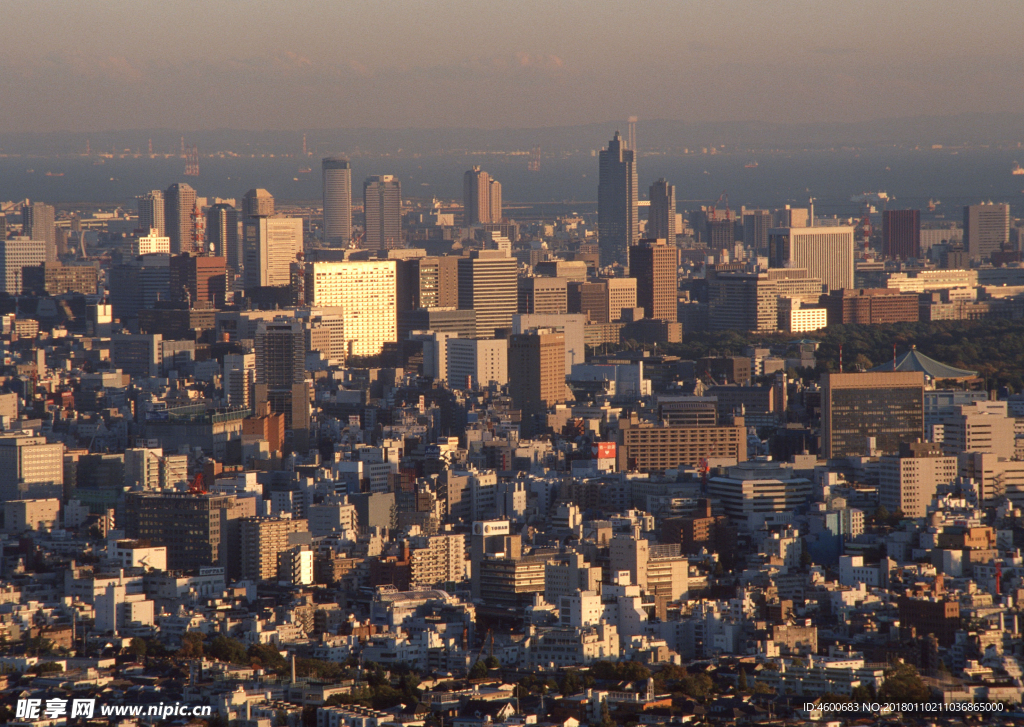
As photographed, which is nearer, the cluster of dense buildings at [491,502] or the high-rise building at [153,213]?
the cluster of dense buildings at [491,502]

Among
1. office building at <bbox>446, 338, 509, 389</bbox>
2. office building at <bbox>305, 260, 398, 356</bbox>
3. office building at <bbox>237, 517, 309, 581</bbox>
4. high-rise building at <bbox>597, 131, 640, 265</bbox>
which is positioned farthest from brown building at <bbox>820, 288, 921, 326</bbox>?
office building at <bbox>237, 517, 309, 581</bbox>

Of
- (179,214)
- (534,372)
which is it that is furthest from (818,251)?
(534,372)

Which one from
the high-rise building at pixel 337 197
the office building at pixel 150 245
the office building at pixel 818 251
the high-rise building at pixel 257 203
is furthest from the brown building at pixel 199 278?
the high-rise building at pixel 337 197

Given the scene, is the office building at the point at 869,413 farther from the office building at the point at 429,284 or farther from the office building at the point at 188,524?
the office building at the point at 429,284

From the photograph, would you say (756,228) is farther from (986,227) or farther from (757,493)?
(757,493)

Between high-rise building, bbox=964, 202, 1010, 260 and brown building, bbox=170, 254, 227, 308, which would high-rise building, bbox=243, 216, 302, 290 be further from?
high-rise building, bbox=964, 202, 1010, 260

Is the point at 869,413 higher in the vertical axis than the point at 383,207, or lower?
lower
